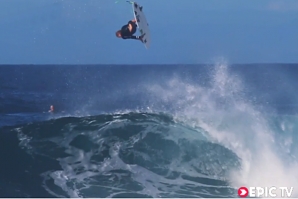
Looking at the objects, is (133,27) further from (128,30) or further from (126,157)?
(126,157)

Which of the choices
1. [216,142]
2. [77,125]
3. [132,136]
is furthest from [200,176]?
[77,125]

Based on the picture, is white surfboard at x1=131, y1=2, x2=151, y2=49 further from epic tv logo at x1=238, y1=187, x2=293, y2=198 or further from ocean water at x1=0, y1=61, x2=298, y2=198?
epic tv logo at x1=238, y1=187, x2=293, y2=198

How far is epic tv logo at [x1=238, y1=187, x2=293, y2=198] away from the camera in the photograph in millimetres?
11984

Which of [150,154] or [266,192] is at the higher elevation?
[150,154]

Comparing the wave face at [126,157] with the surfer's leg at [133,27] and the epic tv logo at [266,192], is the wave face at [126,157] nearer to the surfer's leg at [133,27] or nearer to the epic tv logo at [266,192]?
the epic tv logo at [266,192]

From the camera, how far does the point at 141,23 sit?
12.7m

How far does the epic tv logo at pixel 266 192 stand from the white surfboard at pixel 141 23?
498 cm

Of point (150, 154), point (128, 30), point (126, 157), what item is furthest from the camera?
point (150, 154)

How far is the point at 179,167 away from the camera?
47.5 ft

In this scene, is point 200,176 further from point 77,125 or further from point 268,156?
point 77,125

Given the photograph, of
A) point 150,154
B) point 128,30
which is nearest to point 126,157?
point 150,154

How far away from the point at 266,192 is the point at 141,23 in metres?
5.84

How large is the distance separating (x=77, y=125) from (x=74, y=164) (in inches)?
129

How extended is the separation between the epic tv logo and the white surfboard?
4.98 m
